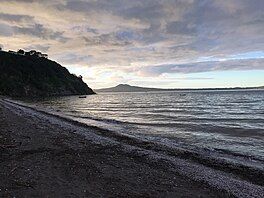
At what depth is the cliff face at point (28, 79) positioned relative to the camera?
484ft

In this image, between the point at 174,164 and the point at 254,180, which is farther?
the point at 174,164

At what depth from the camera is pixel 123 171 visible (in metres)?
12.1

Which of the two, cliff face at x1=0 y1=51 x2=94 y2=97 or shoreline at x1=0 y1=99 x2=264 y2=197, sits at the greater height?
cliff face at x1=0 y1=51 x2=94 y2=97

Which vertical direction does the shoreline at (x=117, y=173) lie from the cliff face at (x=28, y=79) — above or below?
below

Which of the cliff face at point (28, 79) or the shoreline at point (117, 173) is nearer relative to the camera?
the shoreline at point (117, 173)

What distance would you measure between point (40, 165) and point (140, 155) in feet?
17.8

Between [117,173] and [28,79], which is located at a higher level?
[28,79]

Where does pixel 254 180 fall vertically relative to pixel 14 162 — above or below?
below

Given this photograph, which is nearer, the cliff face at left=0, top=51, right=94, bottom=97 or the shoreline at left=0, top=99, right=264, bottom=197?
the shoreline at left=0, top=99, right=264, bottom=197

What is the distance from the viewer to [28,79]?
6506 inches

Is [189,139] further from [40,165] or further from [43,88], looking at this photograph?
[43,88]

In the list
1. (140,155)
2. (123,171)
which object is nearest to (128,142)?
(140,155)

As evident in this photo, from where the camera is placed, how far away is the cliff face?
148 metres

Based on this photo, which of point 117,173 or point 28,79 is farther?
point 28,79
